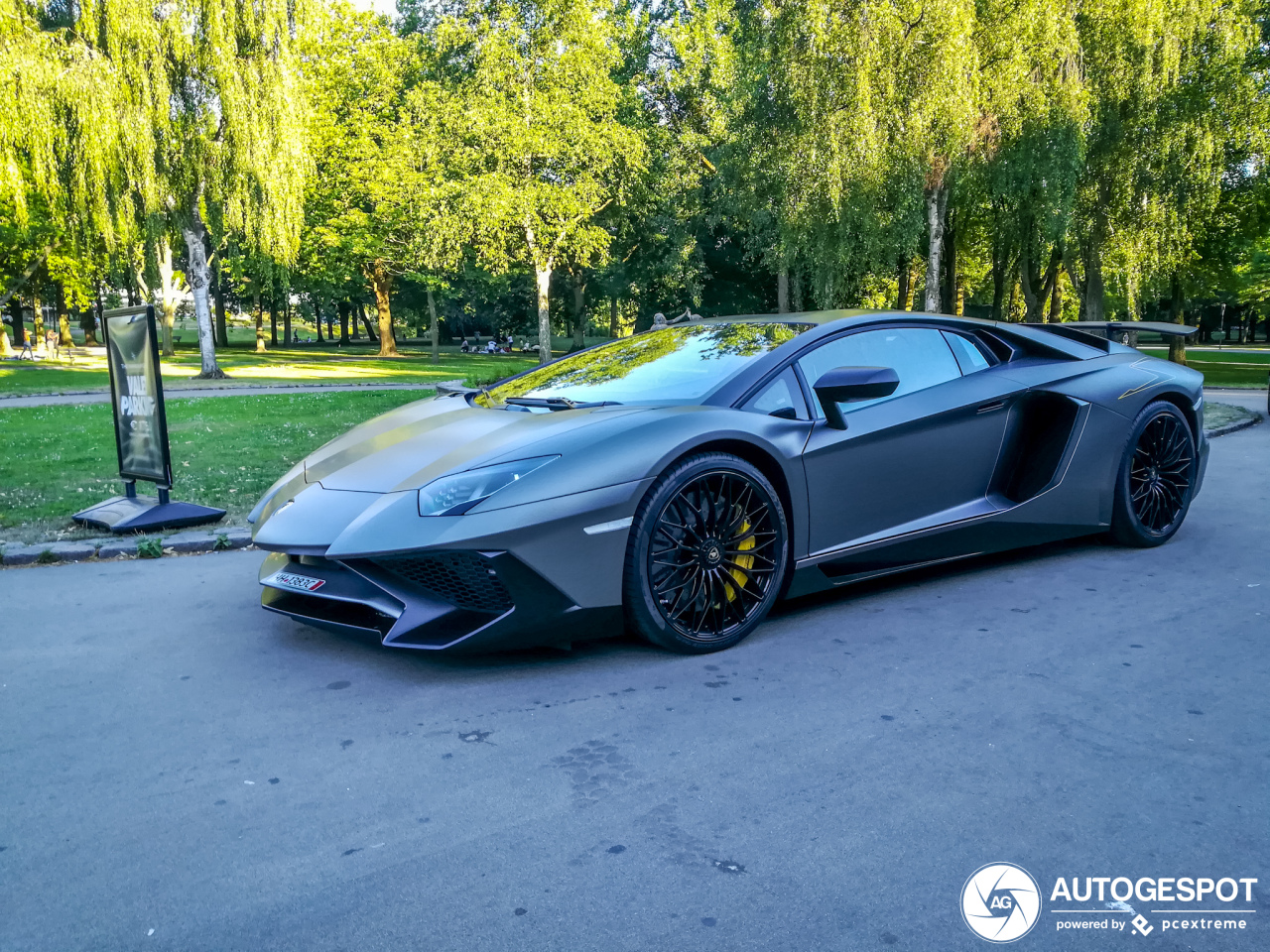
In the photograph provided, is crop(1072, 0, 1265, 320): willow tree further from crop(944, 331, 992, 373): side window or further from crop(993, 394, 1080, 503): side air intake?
crop(944, 331, 992, 373): side window

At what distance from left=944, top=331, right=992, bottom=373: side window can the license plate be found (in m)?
3.05

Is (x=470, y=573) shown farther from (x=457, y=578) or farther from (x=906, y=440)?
(x=906, y=440)

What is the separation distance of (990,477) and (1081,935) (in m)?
2.97

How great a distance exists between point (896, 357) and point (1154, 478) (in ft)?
6.13

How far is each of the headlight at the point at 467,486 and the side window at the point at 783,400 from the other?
3.22 ft

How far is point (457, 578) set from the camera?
3.54 meters

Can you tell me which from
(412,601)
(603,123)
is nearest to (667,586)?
(412,601)

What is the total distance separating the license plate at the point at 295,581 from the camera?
371cm

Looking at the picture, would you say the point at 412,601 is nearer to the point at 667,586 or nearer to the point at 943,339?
the point at 667,586

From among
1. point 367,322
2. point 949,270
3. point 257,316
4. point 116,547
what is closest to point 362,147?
point 949,270

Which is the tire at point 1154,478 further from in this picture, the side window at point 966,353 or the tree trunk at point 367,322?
the tree trunk at point 367,322

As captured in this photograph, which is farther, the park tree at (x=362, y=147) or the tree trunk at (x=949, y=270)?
the park tree at (x=362, y=147)

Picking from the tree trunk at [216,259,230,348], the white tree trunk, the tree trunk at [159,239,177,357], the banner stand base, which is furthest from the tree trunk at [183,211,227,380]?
the tree trunk at [216,259,230,348]

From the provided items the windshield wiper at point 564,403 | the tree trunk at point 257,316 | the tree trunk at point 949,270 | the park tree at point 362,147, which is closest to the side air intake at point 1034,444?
the windshield wiper at point 564,403
